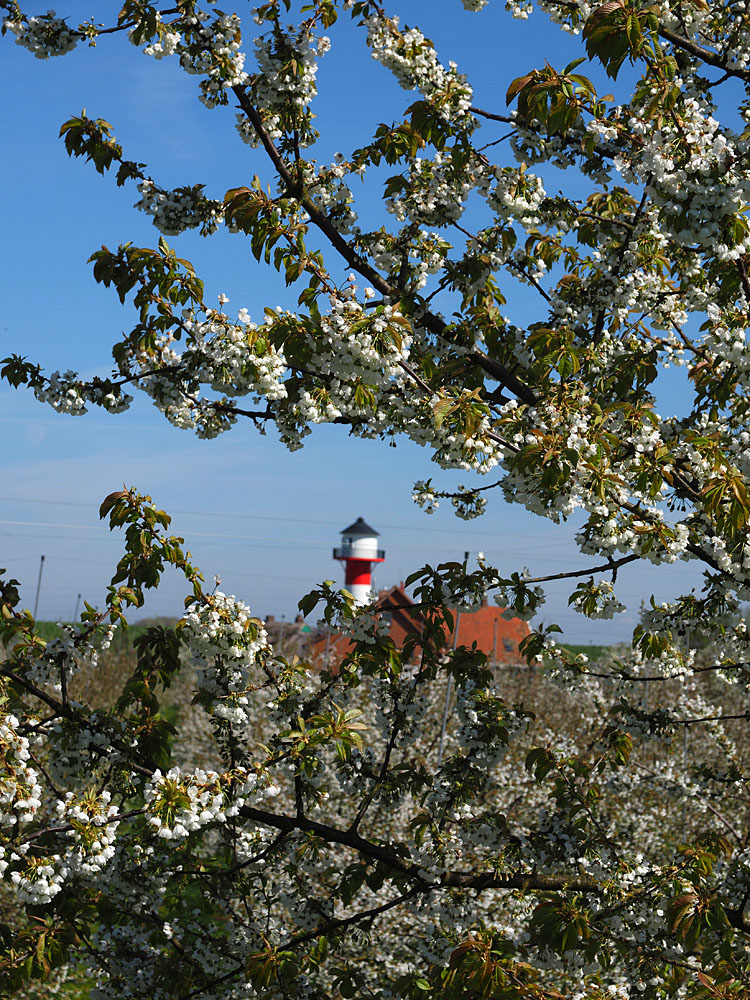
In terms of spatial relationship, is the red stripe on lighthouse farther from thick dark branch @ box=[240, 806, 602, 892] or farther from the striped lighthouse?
thick dark branch @ box=[240, 806, 602, 892]

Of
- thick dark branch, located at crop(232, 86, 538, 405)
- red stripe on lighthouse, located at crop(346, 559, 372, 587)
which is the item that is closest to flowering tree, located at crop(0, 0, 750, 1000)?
thick dark branch, located at crop(232, 86, 538, 405)

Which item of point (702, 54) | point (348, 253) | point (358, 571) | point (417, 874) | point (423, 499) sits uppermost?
point (358, 571)

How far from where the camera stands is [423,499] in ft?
17.0

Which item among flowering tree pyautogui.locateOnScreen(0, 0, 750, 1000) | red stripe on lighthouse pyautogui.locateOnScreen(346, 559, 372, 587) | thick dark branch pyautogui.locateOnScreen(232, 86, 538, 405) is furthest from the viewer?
red stripe on lighthouse pyautogui.locateOnScreen(346, 559, 372, 587)

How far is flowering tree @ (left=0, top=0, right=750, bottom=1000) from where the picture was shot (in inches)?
123

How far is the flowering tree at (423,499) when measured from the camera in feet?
10.3

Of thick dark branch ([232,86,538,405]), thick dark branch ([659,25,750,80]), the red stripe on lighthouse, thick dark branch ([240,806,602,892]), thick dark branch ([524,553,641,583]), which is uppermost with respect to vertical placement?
the red stripe on lighthouse

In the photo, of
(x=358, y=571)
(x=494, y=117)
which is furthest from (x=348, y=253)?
(x=358, y=571)

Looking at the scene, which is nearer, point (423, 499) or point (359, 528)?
point (423, 499)

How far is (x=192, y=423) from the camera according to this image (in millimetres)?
4527

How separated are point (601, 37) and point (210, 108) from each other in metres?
2.12

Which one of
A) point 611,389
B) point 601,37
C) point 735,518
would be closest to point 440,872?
point 735,518

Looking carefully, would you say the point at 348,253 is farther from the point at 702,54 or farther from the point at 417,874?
the point at 417,874

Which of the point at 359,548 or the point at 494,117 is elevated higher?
the point at 359,548
